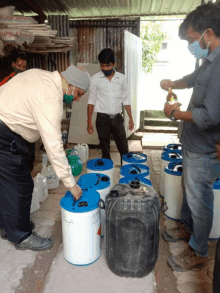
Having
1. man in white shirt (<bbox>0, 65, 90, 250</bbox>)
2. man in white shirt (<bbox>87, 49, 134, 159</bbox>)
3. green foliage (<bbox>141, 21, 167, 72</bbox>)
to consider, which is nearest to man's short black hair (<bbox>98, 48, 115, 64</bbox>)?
man in white shirt (<bbox>87, 49, 134, 159</bbox>)

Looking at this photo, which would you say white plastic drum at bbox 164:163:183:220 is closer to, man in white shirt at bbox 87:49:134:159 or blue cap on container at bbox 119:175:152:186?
blue cap on container at bbox 119:175:152:186

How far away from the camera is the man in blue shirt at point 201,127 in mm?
1833

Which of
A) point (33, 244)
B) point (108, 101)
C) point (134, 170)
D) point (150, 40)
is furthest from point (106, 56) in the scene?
point (150, 40)

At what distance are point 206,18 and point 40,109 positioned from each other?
1.48 meters

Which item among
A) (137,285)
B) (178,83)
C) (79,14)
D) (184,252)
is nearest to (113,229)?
(137,285)

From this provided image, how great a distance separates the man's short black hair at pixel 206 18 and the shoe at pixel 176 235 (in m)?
2.06

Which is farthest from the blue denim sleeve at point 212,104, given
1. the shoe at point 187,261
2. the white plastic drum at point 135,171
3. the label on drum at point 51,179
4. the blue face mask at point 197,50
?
the label on drum at point 51,179

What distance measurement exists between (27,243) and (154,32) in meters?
11.9

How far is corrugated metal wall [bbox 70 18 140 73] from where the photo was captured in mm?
6391

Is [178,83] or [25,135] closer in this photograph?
[25,135]

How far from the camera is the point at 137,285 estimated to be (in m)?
2.10

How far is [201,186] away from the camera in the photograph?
212 centimetres

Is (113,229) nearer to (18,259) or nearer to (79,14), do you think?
(18,259)

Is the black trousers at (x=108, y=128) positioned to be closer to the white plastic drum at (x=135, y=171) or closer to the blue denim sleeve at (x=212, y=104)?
the white plastic drum at (x=135, y=171)
